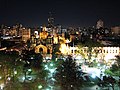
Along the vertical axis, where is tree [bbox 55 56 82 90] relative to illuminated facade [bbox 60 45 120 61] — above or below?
below

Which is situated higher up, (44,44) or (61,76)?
(44,44)

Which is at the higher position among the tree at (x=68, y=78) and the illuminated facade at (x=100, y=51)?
the illuminated facade at (x=100, y=51)

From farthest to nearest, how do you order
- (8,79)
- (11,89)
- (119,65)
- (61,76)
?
(119,65) < (8,79) < (61,76) < (11,89)

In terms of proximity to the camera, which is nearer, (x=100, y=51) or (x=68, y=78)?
(x=68, y=78)

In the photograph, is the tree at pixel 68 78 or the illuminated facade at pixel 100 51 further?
the illuminated facade at pixel 100 51

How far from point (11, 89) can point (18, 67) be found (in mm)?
2306

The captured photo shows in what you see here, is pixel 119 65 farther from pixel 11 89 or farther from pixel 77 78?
pixel 11 89

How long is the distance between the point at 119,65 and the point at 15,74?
4.34m

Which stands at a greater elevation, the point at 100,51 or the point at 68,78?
the point at 100,51

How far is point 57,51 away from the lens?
68.2 ft

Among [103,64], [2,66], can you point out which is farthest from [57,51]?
[2,66]

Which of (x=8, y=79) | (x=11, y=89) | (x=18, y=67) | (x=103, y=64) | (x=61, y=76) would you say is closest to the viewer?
(x=11, y=89)

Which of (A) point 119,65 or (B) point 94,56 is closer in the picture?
(A) point 119,65

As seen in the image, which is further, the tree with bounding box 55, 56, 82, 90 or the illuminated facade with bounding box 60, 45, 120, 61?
the illuminated facade with bounding box 60, 45, 120, 61
